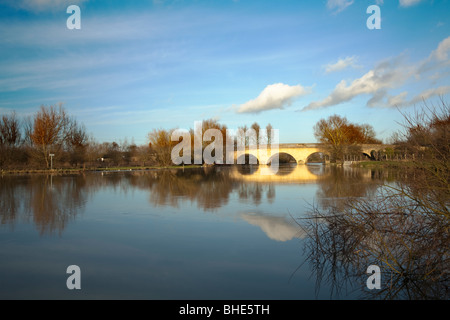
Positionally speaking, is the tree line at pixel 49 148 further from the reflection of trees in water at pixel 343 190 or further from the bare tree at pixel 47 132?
the reflection of trees in water at pixel 343 190

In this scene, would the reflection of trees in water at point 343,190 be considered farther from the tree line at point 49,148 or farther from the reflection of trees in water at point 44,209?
Answer: the tree line at point 49,148

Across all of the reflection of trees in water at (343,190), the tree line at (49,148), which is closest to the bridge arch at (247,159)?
the tree line at (49,148)

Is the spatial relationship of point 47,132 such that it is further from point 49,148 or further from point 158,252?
point 158,252

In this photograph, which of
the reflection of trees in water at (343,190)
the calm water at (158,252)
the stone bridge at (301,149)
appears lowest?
the calm water at (158,252)

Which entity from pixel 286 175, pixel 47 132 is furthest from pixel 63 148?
pixel 286 175

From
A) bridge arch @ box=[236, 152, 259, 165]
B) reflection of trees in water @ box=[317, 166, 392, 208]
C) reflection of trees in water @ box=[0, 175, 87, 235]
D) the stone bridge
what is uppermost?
the stone bridge

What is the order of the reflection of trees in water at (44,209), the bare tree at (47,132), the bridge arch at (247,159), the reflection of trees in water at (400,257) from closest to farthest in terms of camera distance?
the reflection of trees in water at (400,257), the reflection of trees in water at (44,209), the bare tree at (47,132), the bridge arch at (247,159)

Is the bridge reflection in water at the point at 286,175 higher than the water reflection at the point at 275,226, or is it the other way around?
the bridge reflection in water at the point at 286,175

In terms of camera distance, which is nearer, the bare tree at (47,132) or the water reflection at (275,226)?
the water reflection at (275,226)

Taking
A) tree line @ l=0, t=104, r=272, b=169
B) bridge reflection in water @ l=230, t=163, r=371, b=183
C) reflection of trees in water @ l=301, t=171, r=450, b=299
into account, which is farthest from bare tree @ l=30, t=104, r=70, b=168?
reflection of trees in water @ l=301, t=171, r=450, b=299

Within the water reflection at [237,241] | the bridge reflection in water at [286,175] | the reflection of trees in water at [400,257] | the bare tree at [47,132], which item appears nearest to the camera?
the reflection of trees in water at [400,257]

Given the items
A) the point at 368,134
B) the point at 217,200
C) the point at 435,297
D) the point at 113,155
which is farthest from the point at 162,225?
the point at 368,134

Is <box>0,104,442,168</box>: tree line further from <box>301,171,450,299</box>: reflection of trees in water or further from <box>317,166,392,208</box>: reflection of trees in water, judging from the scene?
<box>301,171,450,299</box>: reflection of trees in water

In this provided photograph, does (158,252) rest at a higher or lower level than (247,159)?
lower
